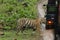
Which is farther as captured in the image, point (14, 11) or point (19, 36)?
point (14, 11)

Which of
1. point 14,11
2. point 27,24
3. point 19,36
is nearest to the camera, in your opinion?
point 19,36

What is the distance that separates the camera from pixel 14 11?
1080 centimetres

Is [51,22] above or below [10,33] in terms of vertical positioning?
above

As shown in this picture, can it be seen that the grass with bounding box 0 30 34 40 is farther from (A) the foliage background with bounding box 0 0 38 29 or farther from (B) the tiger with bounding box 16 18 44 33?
(A) the foliage background with bounding box 0 0 38 29

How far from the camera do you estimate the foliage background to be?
967 cm

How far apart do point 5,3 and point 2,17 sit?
207 centimetres

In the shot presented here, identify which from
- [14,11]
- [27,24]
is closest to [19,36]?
[27,24]

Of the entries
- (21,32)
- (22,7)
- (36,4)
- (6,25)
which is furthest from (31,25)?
(36,4)

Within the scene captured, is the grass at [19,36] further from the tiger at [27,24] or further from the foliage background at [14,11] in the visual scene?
the foliage background at [14,11]

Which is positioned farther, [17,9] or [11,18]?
[17,9]

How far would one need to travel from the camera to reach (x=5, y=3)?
39.8ft

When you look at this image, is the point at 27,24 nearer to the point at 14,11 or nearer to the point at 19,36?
the point at 19,36

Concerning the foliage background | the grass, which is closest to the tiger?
the grass

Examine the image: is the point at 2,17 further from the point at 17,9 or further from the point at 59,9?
the point at 59,9
